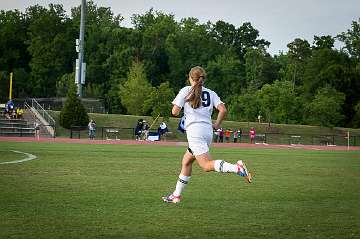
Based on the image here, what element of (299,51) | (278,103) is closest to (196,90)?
(278,103)

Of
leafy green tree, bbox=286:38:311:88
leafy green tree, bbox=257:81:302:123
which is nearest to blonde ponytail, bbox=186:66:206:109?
leafy green tree, bbox=257:81:302:123

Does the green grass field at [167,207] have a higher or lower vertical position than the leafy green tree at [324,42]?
lower

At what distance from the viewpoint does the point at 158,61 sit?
107 metres

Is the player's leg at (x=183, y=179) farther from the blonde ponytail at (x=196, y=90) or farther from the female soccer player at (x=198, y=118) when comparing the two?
the blonde ponytail at (x=196, y=90)

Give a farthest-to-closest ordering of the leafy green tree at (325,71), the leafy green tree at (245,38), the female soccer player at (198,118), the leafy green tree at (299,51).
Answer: the leafy green tree at (245,38) < the leafy green tree at (299,51) < the leafy green tree at (325,71) < the female soccer player at (198,118)

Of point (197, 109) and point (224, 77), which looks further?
point (224, 77)

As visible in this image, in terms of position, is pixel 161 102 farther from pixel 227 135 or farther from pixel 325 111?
pixel 325 111

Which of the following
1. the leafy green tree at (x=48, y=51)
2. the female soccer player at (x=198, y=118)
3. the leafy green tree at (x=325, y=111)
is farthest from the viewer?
the leafy green tree at (x=48, y=51)

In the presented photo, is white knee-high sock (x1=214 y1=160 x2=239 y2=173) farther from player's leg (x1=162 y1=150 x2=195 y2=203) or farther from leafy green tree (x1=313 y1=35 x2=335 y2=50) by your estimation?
leafy green tree (x1=313 y1=35 x2=335 y2=50)

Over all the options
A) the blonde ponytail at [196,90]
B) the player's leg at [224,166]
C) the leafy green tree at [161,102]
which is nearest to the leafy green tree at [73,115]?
the leafy green tree at [161,102]

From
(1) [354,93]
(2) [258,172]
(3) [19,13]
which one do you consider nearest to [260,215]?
(2) [258,172]

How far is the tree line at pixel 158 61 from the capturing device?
94500 millimetres

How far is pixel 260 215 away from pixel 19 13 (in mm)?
107313

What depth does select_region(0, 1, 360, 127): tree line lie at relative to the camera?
310 ft
